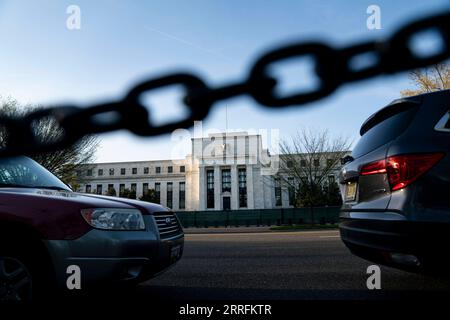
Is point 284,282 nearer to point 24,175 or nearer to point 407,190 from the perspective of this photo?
point 407,190

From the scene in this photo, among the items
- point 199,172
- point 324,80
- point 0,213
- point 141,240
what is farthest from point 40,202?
point 199,172

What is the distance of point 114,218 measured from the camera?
3.05 meters

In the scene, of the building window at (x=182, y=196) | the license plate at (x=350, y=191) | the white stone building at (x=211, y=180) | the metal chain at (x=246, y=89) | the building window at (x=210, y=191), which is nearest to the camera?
the metal chain at (x=246, y=89)

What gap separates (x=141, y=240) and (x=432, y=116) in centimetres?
265

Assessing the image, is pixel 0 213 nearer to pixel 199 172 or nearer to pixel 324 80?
pixel 324 80

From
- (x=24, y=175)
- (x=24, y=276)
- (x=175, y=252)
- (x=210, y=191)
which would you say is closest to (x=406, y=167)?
(x=175, y=252)

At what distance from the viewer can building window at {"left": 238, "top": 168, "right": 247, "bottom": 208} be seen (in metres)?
73.9

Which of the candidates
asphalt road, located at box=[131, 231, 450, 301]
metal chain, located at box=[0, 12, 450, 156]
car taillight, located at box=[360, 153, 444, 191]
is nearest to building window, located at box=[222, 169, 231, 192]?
asphalt road, located at box=[131, 231, 450, 301]

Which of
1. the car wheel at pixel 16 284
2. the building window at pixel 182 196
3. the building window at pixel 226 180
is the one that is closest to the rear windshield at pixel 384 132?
the car wheel at pixel 16 284

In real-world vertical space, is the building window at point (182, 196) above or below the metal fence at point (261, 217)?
below

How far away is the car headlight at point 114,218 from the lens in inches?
115

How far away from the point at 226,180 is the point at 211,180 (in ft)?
11.1

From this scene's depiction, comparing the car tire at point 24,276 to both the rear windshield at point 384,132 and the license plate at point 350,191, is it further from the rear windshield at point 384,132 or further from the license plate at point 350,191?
the rear windshield at point 384,132

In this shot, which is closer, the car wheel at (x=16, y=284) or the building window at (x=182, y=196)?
the car wheel at (x=16, y=284)
